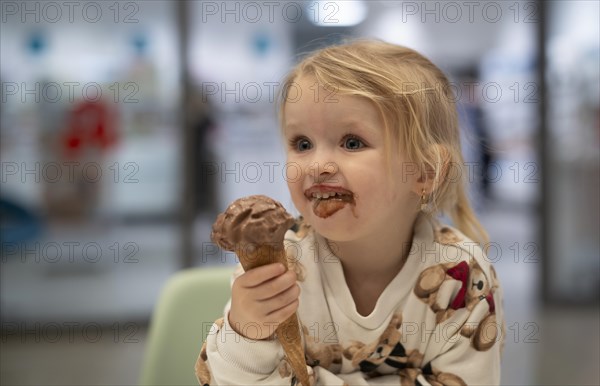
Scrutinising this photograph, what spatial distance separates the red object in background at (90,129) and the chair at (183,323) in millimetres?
1981

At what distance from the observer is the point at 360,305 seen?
2.77 feet

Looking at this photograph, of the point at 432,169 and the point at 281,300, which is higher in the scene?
the point at 432,169

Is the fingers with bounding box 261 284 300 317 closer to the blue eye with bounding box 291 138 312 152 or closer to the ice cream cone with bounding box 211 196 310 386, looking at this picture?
the ice cream cone with bounding box 211 196 310 386

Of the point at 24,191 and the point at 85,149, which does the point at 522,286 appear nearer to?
the point at 85,149

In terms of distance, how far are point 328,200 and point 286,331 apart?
5.9 inches

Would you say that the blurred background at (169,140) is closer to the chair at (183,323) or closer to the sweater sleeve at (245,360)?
the chair at (183,323)

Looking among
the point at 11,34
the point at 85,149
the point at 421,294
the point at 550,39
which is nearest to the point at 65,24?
the point at 11,34

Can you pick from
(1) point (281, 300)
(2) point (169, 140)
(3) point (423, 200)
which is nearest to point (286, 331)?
(1) point (281, 300)

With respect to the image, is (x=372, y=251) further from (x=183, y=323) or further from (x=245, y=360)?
(x=183, y=323)

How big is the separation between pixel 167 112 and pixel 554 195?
195 cm

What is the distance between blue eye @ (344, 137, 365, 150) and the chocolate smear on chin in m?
0.05

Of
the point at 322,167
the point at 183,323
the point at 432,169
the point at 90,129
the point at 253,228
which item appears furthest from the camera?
the point at 90,129

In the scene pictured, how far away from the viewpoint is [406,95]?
0.74m

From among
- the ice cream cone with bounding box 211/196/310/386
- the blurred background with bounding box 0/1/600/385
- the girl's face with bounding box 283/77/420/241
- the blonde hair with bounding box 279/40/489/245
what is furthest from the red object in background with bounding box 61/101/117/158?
the ice cream cone with bounding box 211/196/310/386
